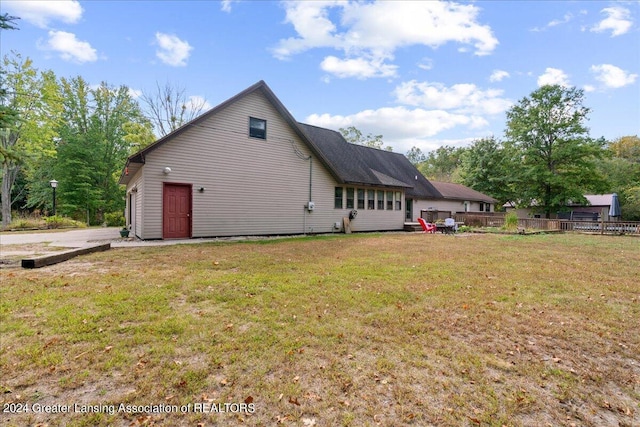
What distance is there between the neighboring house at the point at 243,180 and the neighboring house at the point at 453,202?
8.67 meters

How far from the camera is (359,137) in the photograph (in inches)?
1702

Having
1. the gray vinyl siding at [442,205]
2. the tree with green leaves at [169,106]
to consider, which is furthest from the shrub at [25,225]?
the gray vinyl siding at [442,205]

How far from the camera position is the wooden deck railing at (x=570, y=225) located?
1638cm

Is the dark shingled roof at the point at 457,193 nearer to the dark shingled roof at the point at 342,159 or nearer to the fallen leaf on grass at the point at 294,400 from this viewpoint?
the dark shingled roof at the point at 342,159

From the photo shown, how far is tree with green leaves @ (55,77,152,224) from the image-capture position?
2591cm

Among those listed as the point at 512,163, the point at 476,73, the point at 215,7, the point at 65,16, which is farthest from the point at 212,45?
the point at 512,163

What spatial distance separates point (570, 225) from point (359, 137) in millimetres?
29221

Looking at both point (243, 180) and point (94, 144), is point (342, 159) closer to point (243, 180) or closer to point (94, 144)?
point (243, 180)

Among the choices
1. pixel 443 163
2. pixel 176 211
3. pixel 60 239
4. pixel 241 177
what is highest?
pixel 443 163

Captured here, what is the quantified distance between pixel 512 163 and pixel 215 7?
85.9 ft

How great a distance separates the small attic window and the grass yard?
8.49 m

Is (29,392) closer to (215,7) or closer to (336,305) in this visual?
(336,305)

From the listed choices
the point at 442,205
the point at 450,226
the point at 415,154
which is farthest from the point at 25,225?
the point at 415,154

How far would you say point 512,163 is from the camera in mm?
26719
